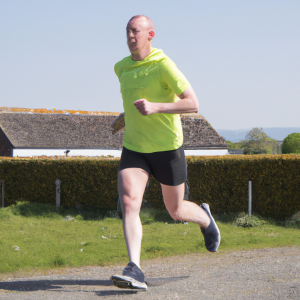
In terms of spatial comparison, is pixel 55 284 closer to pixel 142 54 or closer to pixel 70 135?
pixel 142 54

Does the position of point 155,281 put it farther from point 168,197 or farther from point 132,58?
point 132,58

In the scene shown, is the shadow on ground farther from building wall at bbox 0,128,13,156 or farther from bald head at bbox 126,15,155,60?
building wall at bbox 0,128,13,156

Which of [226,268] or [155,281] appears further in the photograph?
[226,268]

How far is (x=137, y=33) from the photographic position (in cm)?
A: 385

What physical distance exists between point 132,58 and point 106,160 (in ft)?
25.9

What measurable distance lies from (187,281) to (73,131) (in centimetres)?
2599

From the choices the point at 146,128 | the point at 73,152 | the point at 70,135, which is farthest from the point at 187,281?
the point at 70,135

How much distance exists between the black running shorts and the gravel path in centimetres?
109

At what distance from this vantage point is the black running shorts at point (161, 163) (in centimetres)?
399

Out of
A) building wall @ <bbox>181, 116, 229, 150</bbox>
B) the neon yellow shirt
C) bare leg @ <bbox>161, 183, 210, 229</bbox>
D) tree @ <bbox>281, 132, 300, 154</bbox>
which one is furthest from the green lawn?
tree @ <bbox>281, 132, 300, 154</bbox>

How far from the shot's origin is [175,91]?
12.5ft

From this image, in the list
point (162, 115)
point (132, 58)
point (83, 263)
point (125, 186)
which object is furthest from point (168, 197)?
point (83, 263)

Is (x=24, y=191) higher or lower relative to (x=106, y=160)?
lower

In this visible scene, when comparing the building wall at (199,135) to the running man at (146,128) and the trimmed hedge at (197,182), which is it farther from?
the running man at (146,128)
